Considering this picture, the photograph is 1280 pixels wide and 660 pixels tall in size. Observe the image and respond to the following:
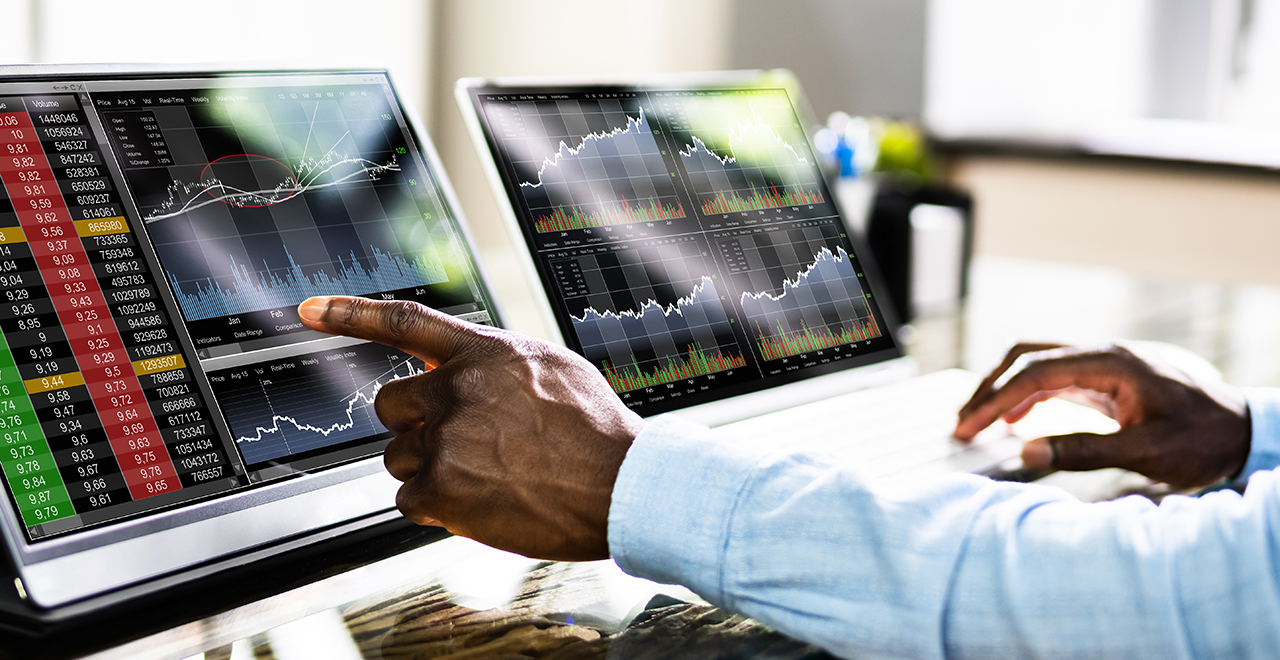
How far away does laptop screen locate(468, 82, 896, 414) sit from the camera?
0.92m

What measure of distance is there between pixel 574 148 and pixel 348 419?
38cm

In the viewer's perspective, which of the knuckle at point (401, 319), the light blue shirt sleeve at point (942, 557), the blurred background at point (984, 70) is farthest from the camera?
the blurred background at point (984, 70)

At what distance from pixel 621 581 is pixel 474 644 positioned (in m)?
0.12

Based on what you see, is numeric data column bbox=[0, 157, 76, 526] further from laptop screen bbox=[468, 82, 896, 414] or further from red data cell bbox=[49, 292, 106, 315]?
laptop screen bbox=[468, 82, 896, 414]

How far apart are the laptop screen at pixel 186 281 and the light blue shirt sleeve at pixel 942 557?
26cm

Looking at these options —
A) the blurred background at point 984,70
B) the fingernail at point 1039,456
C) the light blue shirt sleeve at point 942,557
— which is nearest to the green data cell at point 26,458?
the light blue shirt sleeve at point 942,557

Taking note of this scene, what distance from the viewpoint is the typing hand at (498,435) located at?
604 mm

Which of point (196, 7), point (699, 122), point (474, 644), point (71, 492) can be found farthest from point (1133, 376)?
point (196, 7)

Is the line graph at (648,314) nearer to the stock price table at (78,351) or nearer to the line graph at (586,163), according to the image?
the line graph at (586,163)

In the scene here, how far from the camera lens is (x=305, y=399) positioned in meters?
0.70

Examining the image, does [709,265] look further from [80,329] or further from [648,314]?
[80,329]

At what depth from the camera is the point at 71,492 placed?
59 centimetres

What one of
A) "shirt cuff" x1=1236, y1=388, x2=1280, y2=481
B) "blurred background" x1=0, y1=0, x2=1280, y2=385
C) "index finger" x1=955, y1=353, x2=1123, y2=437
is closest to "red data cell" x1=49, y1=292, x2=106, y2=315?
"index finger" x1=955, y1=353, x2=1123, y2=437

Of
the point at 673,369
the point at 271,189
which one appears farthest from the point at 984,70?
the point at 271,189
